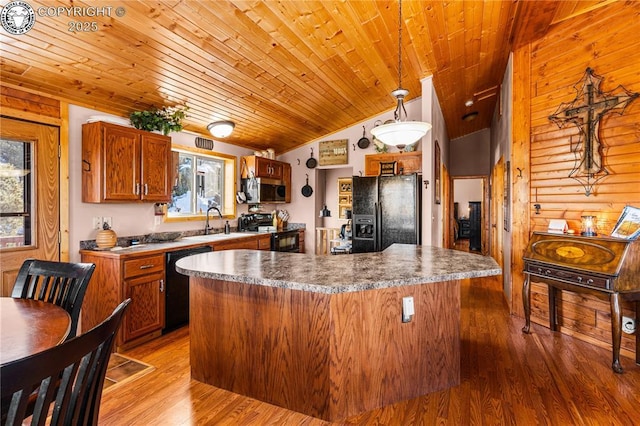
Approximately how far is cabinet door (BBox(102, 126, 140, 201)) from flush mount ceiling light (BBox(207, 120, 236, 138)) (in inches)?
41.4

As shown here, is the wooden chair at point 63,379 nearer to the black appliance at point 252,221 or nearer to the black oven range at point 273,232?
the black oven range at point 273,232

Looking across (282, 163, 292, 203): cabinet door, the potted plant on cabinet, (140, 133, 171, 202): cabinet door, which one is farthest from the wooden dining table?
(282, 163, 292, 203): cabinet door

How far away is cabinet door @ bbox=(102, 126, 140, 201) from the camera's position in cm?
299

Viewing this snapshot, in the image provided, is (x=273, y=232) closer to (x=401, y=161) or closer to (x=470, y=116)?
(x=401, y=161)

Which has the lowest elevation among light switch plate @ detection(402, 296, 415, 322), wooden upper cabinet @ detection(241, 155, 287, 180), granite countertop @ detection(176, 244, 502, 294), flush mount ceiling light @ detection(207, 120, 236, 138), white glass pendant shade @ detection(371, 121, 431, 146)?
light switch plate @ detection(402, 296, 415, 322)

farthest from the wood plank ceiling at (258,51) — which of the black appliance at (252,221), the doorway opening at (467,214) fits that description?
the doorway opening at (467,214)

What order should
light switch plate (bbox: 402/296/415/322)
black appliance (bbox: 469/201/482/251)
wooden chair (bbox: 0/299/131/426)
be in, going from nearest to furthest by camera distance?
wooden chair (bbox: 0/299/131/426) → light switch plate (bbox: 402/296/415/322) → black appliance (bbox: 469/201/482/251)

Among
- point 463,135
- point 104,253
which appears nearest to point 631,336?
point 104,253

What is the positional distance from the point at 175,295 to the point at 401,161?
326 centimetres

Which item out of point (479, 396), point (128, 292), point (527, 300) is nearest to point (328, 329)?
point (479, 396)

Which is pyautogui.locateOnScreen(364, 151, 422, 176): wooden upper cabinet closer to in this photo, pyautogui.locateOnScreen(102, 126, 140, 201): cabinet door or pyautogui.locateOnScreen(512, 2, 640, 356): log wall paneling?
pyautogui.locateOnScreen(512, 2, 640, 356): log wall paneling

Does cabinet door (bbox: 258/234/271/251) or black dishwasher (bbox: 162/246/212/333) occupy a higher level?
cabinet door (bbox: 258/234/271/251)

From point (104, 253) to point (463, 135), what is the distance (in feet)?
24.4

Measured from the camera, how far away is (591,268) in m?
2.68
